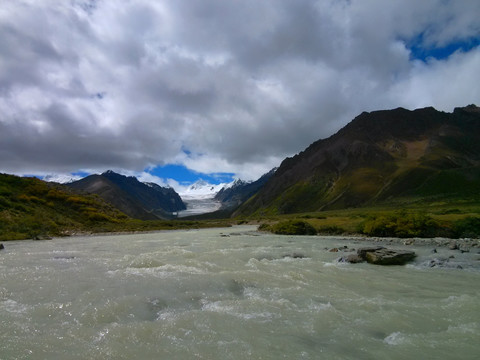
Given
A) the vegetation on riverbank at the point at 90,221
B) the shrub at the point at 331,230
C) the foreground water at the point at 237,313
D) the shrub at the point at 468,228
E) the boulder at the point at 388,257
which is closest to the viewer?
the foreground water at the point at 237,313

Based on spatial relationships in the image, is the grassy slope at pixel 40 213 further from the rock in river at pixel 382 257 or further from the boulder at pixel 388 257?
the boulder at pixel 388 257

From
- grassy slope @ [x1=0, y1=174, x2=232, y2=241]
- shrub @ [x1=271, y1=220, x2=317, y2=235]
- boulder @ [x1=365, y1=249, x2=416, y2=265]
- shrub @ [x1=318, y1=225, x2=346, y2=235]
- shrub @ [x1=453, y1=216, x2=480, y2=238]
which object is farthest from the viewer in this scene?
shrub @ [x1=271, y1=220, x2=317, y2=235]

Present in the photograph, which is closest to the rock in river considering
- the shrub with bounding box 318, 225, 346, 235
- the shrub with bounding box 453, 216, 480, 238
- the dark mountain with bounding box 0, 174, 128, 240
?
the shrub with bounding box 453, 216, 480, 238

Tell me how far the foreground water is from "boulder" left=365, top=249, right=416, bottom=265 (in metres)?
3.52

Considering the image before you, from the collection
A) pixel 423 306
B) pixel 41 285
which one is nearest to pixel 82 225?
pixel 41 285

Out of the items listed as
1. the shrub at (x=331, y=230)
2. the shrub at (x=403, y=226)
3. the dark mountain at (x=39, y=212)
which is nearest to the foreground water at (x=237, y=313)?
the shrub at (x=403, y=226)

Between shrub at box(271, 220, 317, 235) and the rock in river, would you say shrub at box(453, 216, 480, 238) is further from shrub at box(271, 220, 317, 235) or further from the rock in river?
shrub at box(271, 220, 317, 235)

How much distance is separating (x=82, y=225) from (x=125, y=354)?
81.8 metres

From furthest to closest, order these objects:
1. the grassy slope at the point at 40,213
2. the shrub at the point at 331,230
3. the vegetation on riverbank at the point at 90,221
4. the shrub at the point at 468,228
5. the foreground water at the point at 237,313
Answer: the shrub at the point at 331,230 → the grassy slope at the point at 40,213 → the vegetation on riverbank at the point at 90,221 → the shrub at the point at 468,228 → the foreground water at the point at 237,313

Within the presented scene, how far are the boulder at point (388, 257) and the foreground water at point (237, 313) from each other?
11.5ft

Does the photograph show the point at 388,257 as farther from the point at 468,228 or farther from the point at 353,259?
the point at 468,228

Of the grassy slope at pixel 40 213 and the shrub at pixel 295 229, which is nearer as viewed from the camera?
the grassy slope at pixel 40 213

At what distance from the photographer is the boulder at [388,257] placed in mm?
25077

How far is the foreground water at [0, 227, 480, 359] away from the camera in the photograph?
29.3 ft
